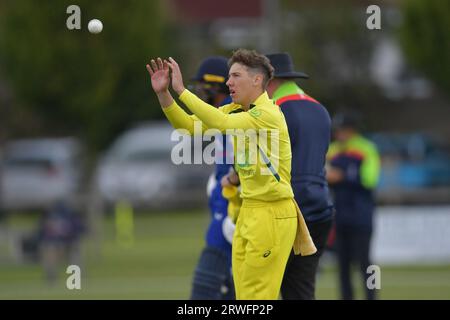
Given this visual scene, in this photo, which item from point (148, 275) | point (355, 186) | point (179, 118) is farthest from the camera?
point (148, 275)

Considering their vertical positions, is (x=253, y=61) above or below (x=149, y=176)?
below

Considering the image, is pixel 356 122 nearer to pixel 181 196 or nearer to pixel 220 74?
pixel 220 74

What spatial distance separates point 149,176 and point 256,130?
2600 centimetres

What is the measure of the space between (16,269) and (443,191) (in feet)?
36.4

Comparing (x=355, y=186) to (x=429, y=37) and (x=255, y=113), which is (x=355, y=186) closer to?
(x=255, y=113)

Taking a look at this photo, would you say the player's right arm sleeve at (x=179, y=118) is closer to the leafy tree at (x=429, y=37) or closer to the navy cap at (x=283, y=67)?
the navy cap at (x=283, y=67)

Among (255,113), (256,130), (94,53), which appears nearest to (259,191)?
(256,130)

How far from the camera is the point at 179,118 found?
8.48m

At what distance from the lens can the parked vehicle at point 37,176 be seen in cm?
3506

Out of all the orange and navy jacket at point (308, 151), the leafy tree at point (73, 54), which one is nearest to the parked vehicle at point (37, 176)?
the leafy tree at point (73, 54)

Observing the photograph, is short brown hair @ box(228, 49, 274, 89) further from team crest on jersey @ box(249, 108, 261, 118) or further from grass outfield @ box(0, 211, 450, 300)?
grass outfield @ box(0, 211, 450, 300)

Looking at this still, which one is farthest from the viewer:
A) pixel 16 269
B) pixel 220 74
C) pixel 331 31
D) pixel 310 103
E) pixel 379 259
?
pixel 331 31

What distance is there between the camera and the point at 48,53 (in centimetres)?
2345
